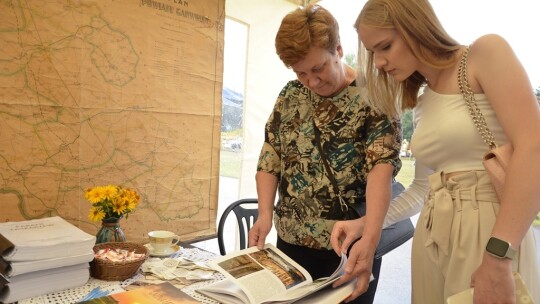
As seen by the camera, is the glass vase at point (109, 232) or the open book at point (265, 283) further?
the glass vase at point (109, 232)

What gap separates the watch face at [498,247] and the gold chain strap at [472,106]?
0.68ft

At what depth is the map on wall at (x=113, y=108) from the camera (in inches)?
59.1

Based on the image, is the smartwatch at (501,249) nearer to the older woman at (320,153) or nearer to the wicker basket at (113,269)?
the older woman at (320,153)

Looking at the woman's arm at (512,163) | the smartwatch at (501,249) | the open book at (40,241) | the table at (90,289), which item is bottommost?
the table at (90,289)

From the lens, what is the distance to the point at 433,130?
0.94 m

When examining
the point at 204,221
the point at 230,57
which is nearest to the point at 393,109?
the point at 204,221

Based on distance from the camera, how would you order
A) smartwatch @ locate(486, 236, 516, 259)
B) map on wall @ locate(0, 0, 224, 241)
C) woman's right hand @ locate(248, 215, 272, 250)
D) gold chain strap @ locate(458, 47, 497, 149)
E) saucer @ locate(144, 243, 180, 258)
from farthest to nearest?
1. map on wall @ locate(0, 0, 224, 241)
2. saucer @ locate(144, 243, 180, 258)
3. woman's right hand @ locate(248, 215, 272, 250)
4. gold chain strap @ locate(458, 47, 497, 149)
5. smartwatch @ locate(486, 236, 516, 259)

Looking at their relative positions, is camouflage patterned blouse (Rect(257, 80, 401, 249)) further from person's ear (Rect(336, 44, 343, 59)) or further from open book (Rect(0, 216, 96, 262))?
open book (Rect(0, 216, 96, 262))

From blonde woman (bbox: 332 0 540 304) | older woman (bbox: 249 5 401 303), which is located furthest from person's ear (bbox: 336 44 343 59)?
blonde woman (bbox: 332 0 540 304)

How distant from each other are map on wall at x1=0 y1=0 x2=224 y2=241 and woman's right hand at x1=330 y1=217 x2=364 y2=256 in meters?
1.11

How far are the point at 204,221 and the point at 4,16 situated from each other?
1272 mm

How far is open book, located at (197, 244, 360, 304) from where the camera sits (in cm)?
95

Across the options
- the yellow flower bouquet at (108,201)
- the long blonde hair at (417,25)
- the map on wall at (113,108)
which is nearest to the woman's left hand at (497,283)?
the long blonde hair at (417,25)

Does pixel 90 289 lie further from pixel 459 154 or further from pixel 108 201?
pixel 459 154
